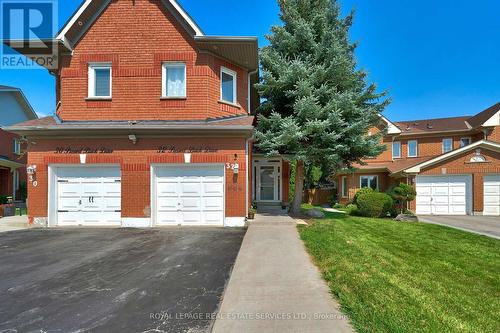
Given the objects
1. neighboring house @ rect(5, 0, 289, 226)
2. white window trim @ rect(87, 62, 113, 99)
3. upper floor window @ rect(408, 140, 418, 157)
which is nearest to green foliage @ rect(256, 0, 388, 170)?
neighboring house @ rect(5, 0, 289, 226)

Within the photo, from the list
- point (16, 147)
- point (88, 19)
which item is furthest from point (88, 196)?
point (16, 147)

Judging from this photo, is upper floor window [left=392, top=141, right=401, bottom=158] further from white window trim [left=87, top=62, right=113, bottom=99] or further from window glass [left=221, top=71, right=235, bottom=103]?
white window trim [left=87, top=62, right=113, bottom=99]

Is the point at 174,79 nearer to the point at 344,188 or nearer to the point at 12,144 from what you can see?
the point at 344,188

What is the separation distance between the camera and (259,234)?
9.12 m

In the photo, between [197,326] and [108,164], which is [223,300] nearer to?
[197,326]

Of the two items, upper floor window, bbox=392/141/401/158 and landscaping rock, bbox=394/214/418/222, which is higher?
upper floor window, bbox=392/141/401/158

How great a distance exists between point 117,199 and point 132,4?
849 centimetres

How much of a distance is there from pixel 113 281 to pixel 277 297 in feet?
10.6

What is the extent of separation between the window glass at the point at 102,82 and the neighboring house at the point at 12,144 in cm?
1544

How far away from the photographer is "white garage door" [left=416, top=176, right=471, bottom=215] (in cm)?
1780

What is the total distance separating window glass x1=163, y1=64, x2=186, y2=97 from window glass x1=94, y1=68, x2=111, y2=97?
2549 millimetres

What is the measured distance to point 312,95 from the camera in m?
12.1

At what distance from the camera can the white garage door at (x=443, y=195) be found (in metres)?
17.8

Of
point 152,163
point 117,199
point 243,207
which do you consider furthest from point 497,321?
point 117,199
